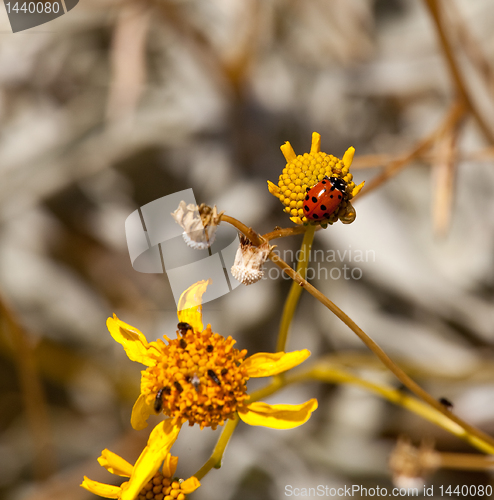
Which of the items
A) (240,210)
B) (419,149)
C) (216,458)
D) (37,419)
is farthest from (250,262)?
(37,419)

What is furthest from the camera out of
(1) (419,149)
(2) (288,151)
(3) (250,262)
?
(1) (419,149)

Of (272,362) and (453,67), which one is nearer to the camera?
(272,362)

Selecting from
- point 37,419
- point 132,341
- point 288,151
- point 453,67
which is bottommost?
point 37,419

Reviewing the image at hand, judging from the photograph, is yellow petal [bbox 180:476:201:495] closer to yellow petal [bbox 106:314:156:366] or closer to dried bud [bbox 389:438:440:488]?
yellow petal [bbox 106:314:156:366]

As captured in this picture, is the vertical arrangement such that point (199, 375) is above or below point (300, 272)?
below

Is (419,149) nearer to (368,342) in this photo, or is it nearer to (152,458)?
(368,342)

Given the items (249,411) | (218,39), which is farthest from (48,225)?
(249,411)

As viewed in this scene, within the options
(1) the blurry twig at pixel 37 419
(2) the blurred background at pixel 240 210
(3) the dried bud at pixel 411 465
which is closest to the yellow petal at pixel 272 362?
(3) the dried bud at pixel 411 465
